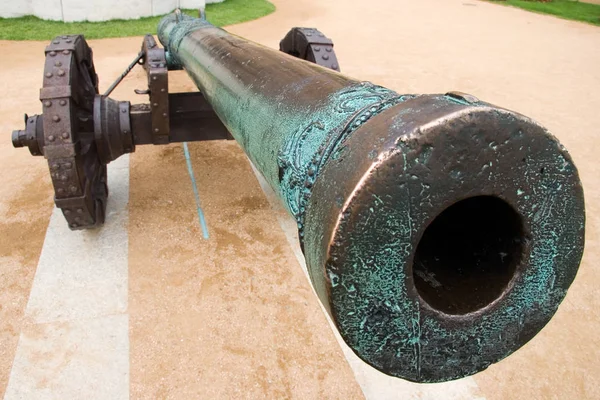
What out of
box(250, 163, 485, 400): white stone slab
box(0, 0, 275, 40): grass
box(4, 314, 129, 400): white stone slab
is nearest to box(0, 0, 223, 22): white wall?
box(0, 0, 275, 40): grass

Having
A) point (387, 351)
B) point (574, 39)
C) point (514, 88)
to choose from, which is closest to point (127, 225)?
point (387, 351)

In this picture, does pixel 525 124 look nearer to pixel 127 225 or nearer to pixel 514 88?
pixel 127 225

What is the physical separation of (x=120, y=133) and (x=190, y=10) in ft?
28.0

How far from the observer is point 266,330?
2396 millimetres

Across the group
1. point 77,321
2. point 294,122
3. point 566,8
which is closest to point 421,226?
point 294,122

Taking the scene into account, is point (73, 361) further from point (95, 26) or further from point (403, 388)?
point (95, 26)

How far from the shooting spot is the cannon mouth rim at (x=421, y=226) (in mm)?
714

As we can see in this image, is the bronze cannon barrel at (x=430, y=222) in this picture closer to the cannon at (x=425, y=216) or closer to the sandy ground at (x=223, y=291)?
the cannon at (x=425, y=216)

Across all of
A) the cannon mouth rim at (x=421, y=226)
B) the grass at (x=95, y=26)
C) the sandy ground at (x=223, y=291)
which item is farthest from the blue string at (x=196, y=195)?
the grass at (x=95, y=26)

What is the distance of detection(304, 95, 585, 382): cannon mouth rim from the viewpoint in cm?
71

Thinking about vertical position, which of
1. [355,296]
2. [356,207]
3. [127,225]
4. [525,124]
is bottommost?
[127,225]

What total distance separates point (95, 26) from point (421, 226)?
10078 mm

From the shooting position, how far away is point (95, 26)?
9.35 m

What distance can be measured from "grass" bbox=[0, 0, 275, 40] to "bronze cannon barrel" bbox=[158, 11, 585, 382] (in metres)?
8.83
